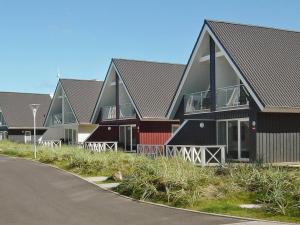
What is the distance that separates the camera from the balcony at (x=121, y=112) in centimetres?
3759

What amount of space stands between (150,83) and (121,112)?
3.22 meters

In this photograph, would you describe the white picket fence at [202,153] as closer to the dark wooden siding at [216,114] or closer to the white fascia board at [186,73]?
the dark wooden siding at [216,114]

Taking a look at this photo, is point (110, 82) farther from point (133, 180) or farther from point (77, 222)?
point (77, 222)

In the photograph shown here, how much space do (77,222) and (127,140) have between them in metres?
29.0

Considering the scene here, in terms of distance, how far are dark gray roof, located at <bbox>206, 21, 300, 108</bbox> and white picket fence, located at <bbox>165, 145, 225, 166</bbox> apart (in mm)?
3169

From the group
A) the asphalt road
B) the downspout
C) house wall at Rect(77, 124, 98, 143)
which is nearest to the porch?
the downspout

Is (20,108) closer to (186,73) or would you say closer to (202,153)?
(186,73)

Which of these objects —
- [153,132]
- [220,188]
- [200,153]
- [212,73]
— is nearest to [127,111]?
[153,132]

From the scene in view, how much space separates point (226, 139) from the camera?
1067 inches

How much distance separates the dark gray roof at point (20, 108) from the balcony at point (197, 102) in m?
35.9

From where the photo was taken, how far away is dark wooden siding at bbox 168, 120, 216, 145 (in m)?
26.7

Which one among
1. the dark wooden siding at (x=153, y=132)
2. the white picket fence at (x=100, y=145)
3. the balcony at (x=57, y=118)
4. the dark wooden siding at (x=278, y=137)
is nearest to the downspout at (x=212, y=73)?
the dark wooden siding at (x=278, y=137)

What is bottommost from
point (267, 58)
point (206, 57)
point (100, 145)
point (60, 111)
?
point (100, 145)

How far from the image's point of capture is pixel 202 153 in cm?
2284
